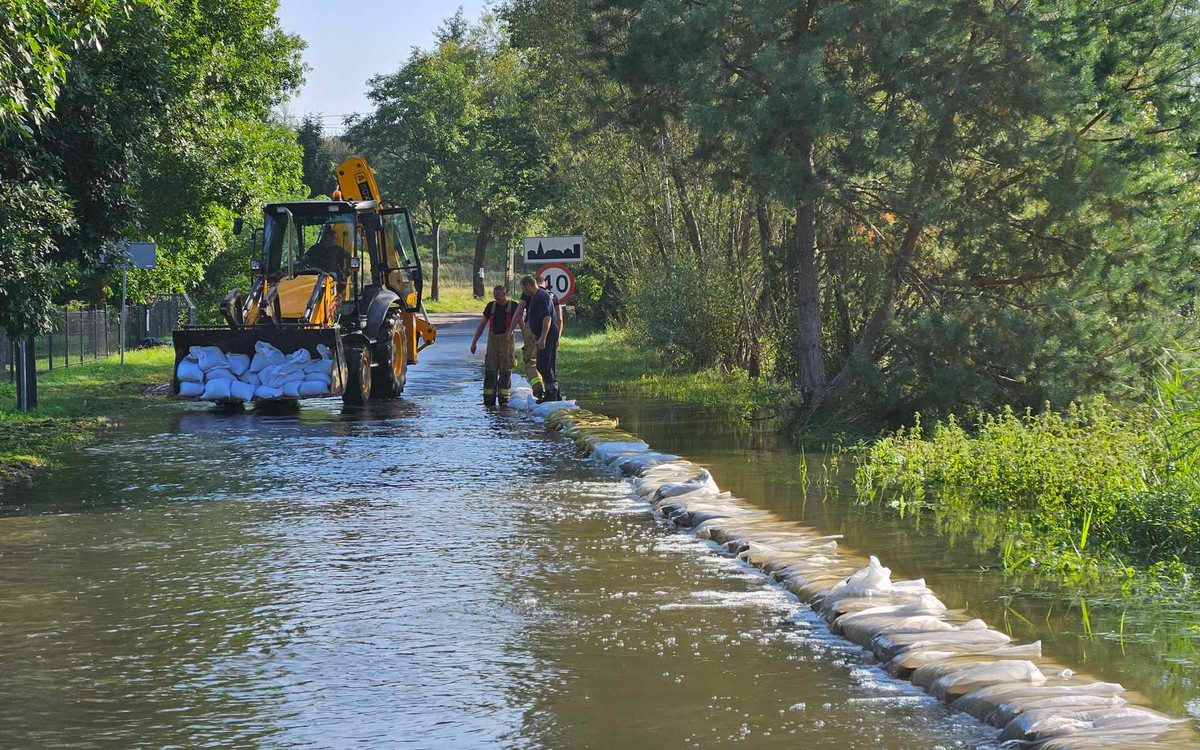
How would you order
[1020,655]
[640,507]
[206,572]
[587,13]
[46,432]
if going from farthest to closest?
1. [587,13]
2. [46,432]
3. [640,507]
4. [206,572]
5. [1020,655]

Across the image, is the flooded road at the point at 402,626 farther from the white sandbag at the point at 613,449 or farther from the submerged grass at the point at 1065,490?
the submerged grass at the point at 1065,490

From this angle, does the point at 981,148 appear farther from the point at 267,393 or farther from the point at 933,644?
the point at 933,644

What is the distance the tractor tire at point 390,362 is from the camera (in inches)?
866

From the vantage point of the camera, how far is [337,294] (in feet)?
72.9

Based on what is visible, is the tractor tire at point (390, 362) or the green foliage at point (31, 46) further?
the tractor tire at point (390, 362)

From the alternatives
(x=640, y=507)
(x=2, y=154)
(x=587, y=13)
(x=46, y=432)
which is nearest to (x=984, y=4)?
(x=640, y=507)

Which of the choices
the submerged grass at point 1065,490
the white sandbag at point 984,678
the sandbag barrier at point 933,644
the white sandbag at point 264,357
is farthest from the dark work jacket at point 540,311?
the white sandbag at point 984,678

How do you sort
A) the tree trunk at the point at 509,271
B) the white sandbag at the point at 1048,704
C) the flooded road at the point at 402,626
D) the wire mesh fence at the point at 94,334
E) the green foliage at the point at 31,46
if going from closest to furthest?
the white sandbag at the point at 1048,704 < the flooded road at the point at 402,626 < the green foliage at the point at 31,46 < the wire mesh fence at the point at 94,334 < the tree trunk at the point at 509,271

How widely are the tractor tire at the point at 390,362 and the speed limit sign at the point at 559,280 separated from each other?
2.57 m

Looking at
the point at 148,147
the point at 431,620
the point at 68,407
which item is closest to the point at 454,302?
the point at 68,407

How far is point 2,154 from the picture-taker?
15.0 metres

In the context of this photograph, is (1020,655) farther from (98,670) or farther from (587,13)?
(587,13)

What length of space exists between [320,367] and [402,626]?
12367mm

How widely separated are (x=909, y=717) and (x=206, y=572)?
5143 mm
